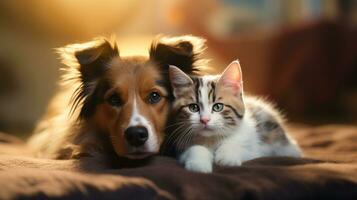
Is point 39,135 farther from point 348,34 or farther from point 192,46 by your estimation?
point 348,34

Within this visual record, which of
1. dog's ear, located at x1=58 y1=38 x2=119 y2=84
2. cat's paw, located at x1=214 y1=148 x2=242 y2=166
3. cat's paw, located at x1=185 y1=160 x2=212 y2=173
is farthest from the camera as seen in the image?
dog's ear, located at x1=58 y1=38 x2=119 y2=84

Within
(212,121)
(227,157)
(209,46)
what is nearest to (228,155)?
(227,157)

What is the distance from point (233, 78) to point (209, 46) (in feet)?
8.12

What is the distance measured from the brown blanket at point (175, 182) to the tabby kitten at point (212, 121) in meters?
0.08

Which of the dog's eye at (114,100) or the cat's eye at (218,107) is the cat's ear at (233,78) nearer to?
the cat's eye at (218,107)

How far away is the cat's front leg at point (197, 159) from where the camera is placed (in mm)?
1532

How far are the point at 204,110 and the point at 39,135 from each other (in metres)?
1.21

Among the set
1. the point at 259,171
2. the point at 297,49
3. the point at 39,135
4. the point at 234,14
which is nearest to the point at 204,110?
the point at 259,171

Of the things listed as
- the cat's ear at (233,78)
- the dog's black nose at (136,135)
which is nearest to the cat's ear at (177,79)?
the cat's ear at (233,78)

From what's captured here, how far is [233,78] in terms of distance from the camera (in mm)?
1753

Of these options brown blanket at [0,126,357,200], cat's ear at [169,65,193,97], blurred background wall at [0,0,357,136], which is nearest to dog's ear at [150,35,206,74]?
cat's ear at [169,65,193,97]

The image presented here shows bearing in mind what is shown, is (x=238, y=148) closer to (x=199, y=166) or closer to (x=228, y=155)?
(x=228, y=155)

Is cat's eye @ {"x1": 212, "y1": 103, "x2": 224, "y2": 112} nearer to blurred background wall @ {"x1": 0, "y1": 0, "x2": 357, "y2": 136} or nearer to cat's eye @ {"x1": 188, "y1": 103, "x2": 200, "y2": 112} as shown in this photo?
cat's eye @ {"x1": 188, "y1": 103, "x2": 200, "y2": 112}

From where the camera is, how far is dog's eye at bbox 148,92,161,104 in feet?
5.85
